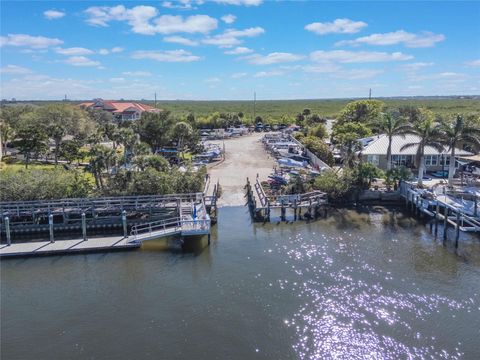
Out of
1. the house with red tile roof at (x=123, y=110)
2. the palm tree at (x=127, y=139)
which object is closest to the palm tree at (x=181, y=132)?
A: the palm tree at (x=127, y=139)

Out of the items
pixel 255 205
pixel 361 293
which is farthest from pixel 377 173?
pixel 361 293

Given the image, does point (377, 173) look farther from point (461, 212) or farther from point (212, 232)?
point (212, 232)

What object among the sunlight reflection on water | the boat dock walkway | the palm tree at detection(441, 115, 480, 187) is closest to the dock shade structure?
the palm tree at detection(441, 115, 480, 187)

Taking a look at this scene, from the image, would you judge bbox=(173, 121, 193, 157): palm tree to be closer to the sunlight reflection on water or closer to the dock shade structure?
the dock shade structure

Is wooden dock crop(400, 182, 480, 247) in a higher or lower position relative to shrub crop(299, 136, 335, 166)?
lower

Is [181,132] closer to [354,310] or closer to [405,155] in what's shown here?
[405,155]

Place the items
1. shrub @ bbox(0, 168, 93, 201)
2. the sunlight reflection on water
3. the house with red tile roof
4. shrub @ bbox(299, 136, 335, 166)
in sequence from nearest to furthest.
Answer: the sunlight reflection on water, shrub @ bbox(0, 168, 93, 201), shrub @ bbox(299, 136, 335, 166), the house with red tile roof

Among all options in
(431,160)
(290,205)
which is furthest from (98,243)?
(431,160)
